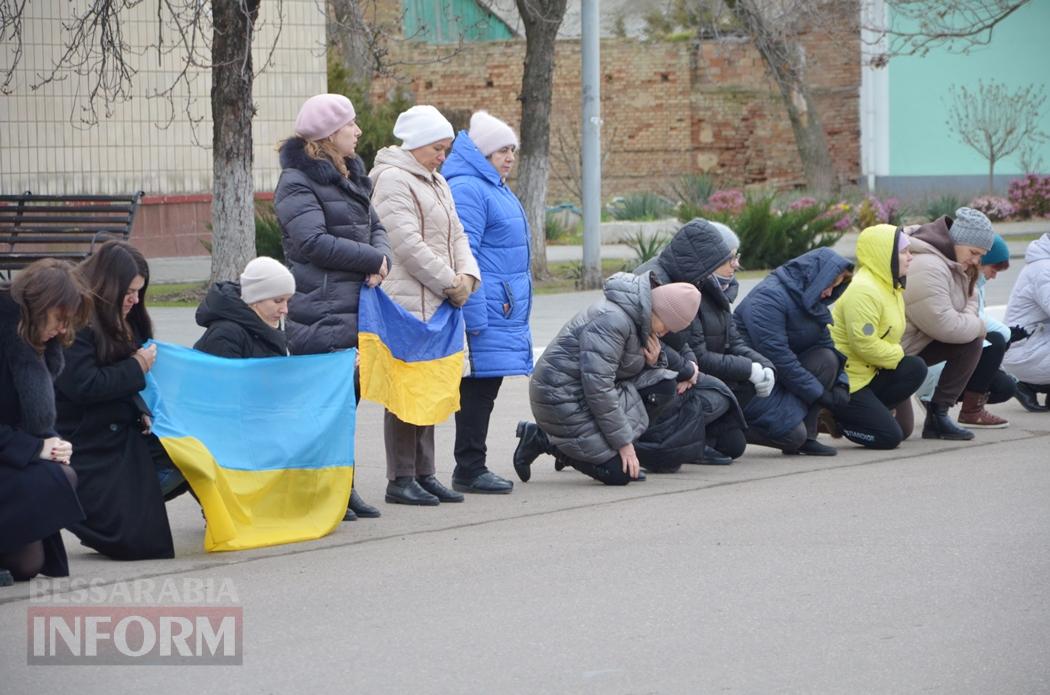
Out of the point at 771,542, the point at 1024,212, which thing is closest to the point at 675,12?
the point at 1024,212

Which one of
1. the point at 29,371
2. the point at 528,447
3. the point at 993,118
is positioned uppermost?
the point at 993,118

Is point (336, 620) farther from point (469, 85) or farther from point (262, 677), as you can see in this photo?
point (469, 85)

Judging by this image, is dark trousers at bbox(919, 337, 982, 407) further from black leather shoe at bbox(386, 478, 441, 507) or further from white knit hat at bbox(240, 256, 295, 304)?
white knit hat at bbox(240, 256, 295, 304)

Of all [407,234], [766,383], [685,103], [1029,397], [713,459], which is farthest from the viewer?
[685,103]

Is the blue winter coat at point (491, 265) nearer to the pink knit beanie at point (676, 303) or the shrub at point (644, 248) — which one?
the pink knit beanie at point (676, 303)

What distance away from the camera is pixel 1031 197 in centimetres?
3478

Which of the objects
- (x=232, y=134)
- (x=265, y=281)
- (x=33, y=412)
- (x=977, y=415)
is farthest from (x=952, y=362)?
(x=232, y=134)

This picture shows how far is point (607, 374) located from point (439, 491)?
1.06 metres

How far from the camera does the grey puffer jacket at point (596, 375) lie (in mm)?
8484

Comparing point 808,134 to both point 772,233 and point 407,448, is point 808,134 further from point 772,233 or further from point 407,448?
point 407,448

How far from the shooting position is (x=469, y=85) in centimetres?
4256

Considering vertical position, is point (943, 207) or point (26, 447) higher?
point (943, 207)

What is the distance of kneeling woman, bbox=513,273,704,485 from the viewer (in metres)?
8.50

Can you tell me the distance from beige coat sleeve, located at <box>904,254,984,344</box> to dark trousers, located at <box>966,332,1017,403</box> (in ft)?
1.21
